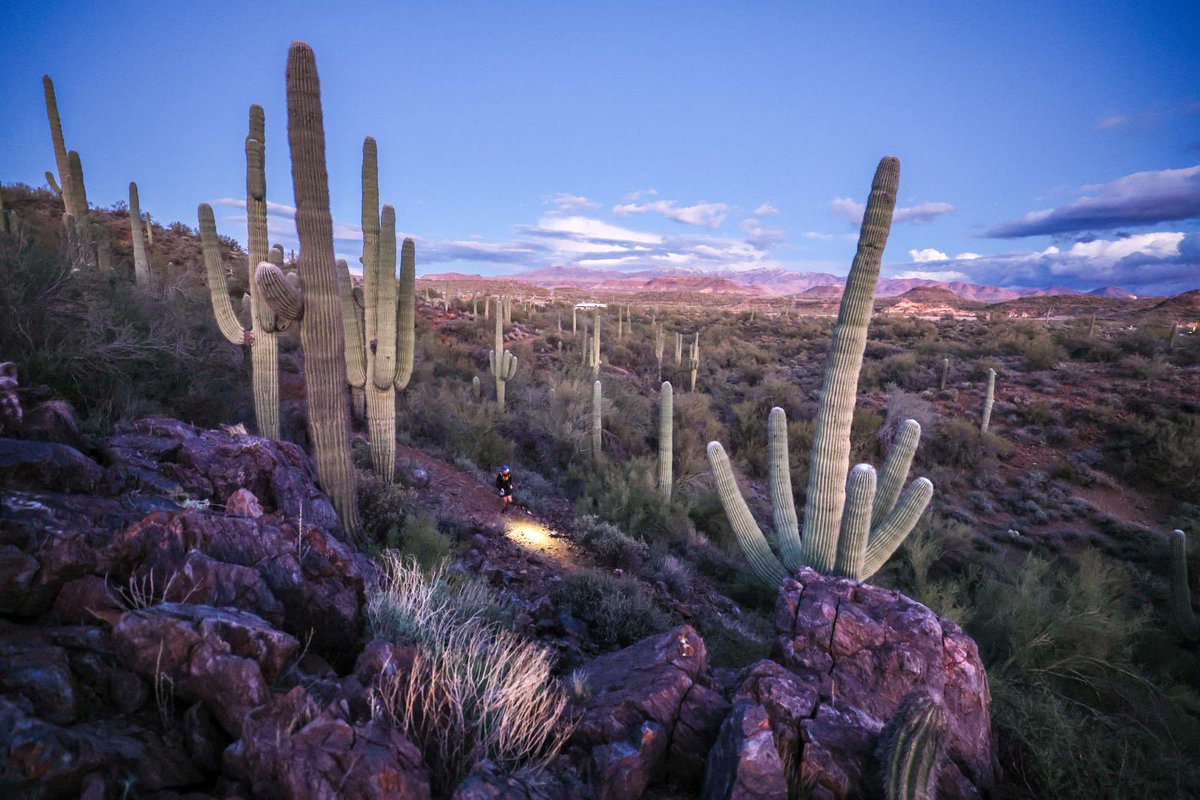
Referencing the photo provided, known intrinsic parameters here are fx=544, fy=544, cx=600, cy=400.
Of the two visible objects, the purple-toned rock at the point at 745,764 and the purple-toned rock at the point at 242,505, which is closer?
the purple-toned rock at the point at 745,764

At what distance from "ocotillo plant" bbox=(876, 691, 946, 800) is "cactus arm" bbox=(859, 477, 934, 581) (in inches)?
136

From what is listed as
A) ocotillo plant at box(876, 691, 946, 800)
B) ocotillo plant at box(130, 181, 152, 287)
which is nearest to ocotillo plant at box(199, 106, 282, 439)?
ocotillo plant at box(130, 181, 152, 287)

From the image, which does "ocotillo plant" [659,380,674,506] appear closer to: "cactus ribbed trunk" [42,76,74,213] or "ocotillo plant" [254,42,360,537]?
"ocotillo plant" [254,42,360,537]

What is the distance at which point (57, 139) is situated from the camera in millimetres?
16734

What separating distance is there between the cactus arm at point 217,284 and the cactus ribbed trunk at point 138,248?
3838 millimetres

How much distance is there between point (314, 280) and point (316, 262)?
7.6 inches

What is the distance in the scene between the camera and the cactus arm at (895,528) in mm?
6332

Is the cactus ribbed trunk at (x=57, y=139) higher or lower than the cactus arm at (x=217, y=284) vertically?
higher

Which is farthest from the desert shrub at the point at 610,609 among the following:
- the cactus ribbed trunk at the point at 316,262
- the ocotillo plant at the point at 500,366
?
the ocotillo plant at the point at 500,366

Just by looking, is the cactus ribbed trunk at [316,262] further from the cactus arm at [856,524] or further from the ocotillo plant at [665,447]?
the ocotillo plant at [665,447]

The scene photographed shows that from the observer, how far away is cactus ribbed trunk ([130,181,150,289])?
14.3 metres

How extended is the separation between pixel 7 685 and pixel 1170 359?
108 feet

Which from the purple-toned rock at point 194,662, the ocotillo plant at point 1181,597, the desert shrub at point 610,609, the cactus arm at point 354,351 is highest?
the cactus arm at point 354,351

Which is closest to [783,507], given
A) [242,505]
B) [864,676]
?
[864,676]
